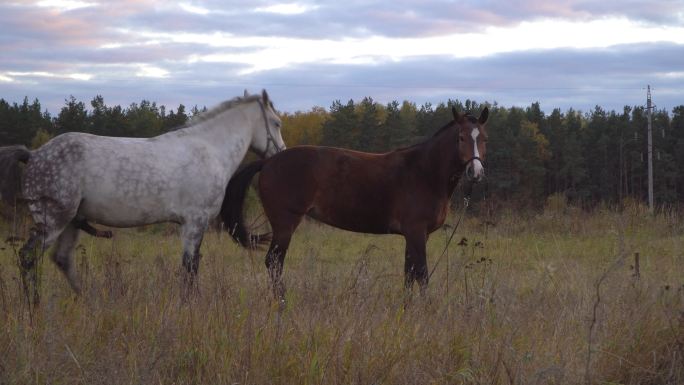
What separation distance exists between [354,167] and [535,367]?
3440mm

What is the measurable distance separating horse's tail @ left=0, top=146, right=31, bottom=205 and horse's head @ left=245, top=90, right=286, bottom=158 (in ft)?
7.69

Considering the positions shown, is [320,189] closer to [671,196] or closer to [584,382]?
[584,382]

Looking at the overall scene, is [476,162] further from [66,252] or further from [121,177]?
[66,252]

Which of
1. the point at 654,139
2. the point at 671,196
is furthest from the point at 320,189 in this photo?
the point at 654,139

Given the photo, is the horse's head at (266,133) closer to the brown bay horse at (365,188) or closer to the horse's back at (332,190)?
the brown bay horse at (365,188)

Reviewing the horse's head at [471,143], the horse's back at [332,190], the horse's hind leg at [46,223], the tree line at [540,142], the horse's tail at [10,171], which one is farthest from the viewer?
the tree line at [540,142]

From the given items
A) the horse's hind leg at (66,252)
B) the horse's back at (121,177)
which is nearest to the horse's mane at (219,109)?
the horse's back at (121,177)

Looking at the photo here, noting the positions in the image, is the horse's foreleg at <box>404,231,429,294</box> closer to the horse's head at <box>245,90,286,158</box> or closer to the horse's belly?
the horse's head at <box>245,90,286,158</box>

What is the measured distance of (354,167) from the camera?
7328mm

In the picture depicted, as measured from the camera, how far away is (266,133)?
26.0 ft

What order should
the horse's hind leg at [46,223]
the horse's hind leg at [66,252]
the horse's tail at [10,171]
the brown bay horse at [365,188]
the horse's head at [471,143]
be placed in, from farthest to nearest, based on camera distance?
the brown bay horse at [365,188] < the horse's hind leg at [66,252] < the horse's head at [471,143] < the horse's tail at [10,171] < the horse's hind leg at [46,223]

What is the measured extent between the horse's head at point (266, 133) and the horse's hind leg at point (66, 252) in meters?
2.04

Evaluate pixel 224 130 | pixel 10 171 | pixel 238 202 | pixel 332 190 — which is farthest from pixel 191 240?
pixel 10 171

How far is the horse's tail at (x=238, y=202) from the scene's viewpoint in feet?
24.5
